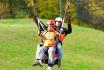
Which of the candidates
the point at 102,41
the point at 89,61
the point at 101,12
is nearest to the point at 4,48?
the point at 89,61

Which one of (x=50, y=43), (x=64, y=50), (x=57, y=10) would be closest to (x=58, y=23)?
(x=50, y=43)

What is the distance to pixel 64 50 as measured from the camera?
996 inches

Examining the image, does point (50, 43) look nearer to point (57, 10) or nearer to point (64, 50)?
point (64, 50)

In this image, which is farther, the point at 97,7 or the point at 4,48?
the point at 97,7

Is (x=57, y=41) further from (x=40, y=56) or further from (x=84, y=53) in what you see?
(x=84, y=53)

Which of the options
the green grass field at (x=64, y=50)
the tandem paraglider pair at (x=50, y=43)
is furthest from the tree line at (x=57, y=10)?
the tandem paraglider pair at (x=50, y=43)

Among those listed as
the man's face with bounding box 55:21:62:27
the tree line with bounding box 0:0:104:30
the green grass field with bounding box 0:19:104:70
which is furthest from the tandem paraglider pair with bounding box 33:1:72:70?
the tree line with bounding box 0:0:104:30

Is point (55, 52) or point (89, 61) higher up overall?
point (55, 52)

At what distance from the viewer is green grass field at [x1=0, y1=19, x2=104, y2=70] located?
1936 centimetres

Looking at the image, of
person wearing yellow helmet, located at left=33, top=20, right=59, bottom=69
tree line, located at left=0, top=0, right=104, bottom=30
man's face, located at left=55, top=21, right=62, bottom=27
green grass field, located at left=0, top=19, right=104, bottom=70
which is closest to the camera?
person wearing yellow helmet, located at left=33, top=20, right=59, bottom=69

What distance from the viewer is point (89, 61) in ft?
72.2

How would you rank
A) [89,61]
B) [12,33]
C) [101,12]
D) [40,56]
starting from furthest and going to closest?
[101,12] → [12,33] → [89,61] → [40,56]

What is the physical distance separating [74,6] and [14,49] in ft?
148

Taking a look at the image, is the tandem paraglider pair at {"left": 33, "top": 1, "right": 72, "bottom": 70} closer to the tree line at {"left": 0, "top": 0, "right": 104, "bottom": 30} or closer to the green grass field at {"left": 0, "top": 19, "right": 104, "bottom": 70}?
the green grass field at {"left": 0, "top": 19, "right": 104, "bottom": 70}
